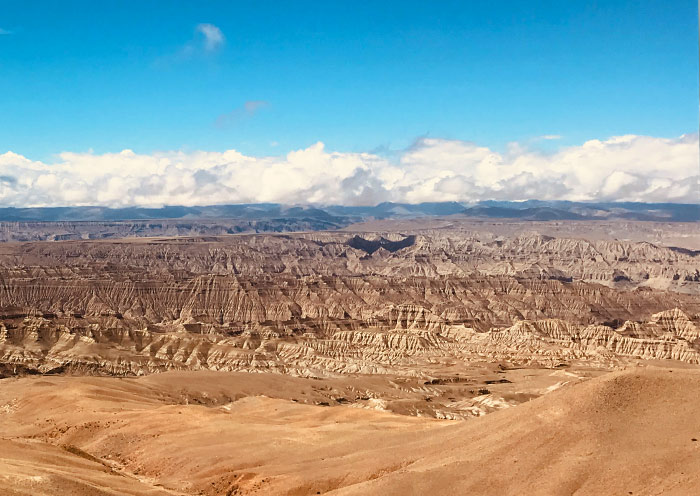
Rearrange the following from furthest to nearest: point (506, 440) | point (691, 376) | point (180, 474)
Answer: point (180, 474) → point (691, 376) → point (506, 440)

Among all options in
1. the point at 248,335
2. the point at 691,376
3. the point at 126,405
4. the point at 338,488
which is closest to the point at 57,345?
the point at 248,335

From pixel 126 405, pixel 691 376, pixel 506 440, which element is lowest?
pixel 126 405

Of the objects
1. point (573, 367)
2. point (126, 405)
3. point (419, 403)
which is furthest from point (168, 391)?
point (573, 367)

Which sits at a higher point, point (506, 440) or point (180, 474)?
point (506, 440)

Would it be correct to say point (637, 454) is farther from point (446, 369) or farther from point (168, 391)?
point (446, 369)

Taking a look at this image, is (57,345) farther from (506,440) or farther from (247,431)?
(506,440)

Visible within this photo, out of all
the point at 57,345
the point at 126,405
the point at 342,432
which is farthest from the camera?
the point at 57,345

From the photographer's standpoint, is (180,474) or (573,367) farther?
(573,367)
